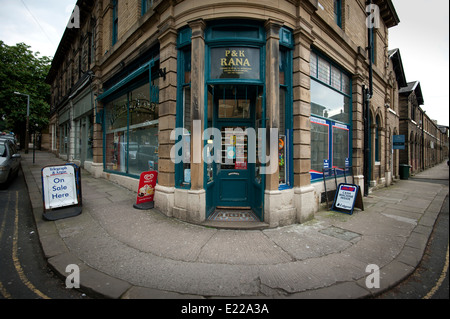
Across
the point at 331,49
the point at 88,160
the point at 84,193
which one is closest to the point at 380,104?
the point at 331,49

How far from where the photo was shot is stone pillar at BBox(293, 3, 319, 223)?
522 cm

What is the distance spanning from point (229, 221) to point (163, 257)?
1.90 m

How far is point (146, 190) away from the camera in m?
Result: 6.02

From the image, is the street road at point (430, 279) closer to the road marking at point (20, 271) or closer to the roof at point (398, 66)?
the road marking at point (20, 271)

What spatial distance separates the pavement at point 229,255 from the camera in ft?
8.39

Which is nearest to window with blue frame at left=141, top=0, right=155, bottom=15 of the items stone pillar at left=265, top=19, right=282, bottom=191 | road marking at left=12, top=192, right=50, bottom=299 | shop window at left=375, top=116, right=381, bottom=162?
stone pillar at left=265, top=19, right=282, bottom=191

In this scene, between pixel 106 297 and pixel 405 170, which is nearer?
pixel 106 297

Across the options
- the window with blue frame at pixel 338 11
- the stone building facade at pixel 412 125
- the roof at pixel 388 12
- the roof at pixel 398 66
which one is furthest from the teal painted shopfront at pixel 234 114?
the stone building facade at pixel 412 125

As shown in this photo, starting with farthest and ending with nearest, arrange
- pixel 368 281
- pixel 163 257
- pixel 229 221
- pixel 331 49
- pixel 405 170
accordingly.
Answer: pixel 405 170
pixel 331 49
pixel 229 221
pixel 163 257
pixel 368 281

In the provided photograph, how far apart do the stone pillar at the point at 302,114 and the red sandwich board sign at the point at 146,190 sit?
169 inches

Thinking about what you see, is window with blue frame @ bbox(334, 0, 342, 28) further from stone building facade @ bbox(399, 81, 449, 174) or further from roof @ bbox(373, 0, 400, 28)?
stone building facade @ bbox(399, 81, 449, 174)
